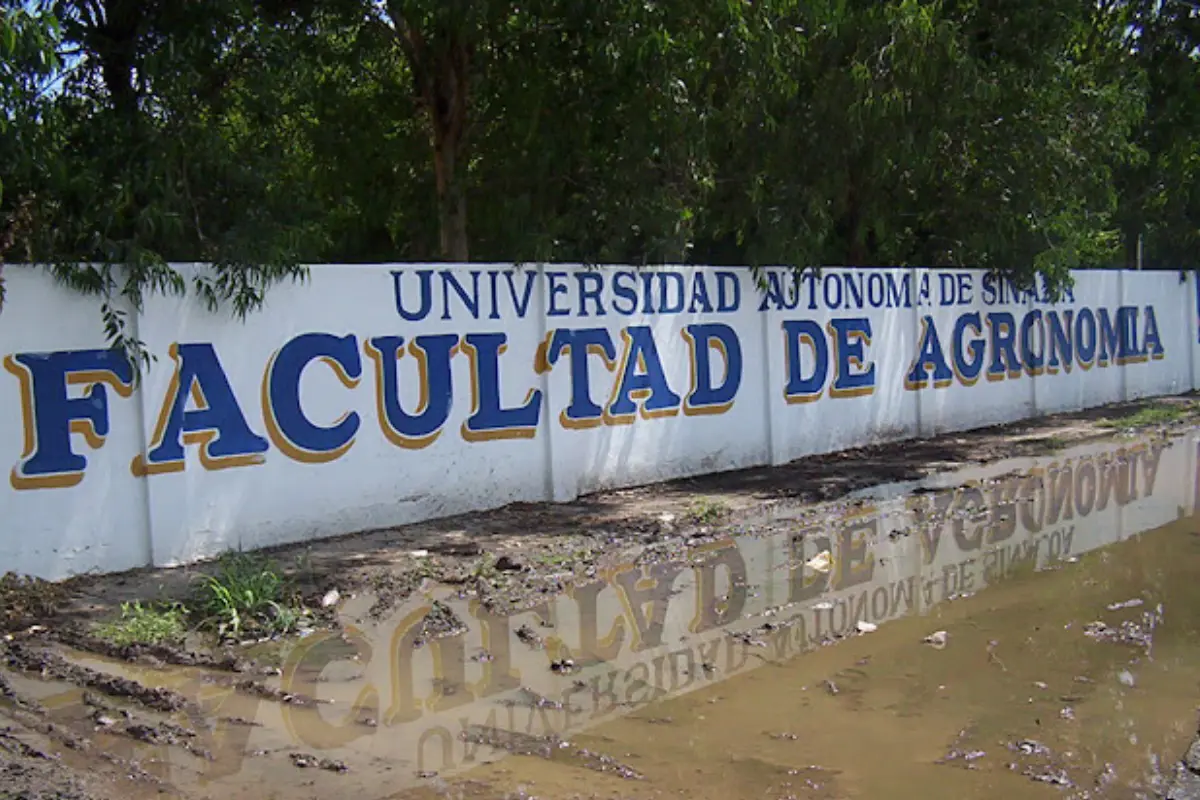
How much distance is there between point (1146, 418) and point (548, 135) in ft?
→ 31.7

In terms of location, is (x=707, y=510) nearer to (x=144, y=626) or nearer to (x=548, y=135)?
(x=548, y=135)

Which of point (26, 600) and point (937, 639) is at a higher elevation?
point (26, 600)

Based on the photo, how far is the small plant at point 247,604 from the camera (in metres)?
6.35

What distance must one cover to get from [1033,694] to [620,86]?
725 centimetres

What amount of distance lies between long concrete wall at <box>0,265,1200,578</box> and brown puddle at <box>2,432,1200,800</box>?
5.66 ft

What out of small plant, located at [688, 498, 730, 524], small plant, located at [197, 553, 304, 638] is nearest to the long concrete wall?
small plant, located at [688, 498, 730, 524]

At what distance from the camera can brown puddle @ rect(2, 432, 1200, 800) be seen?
14.8 ft

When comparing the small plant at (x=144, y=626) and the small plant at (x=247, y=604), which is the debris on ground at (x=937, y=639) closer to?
the small plant at (x=247, y=604)

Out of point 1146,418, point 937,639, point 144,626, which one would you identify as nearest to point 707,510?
point 937,639

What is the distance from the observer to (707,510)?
9.70 meters

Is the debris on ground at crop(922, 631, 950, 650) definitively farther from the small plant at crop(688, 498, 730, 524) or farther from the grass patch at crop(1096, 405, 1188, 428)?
the grass patch at crop(1096, 405, 1188, 428)

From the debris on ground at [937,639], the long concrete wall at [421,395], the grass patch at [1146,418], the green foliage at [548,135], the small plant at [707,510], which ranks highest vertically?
the green foliage at [548,135]

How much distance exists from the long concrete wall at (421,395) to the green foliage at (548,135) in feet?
1.15

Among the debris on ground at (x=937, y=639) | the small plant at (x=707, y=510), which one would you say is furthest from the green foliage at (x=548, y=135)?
the debris on ground at (x=937, y=639)
